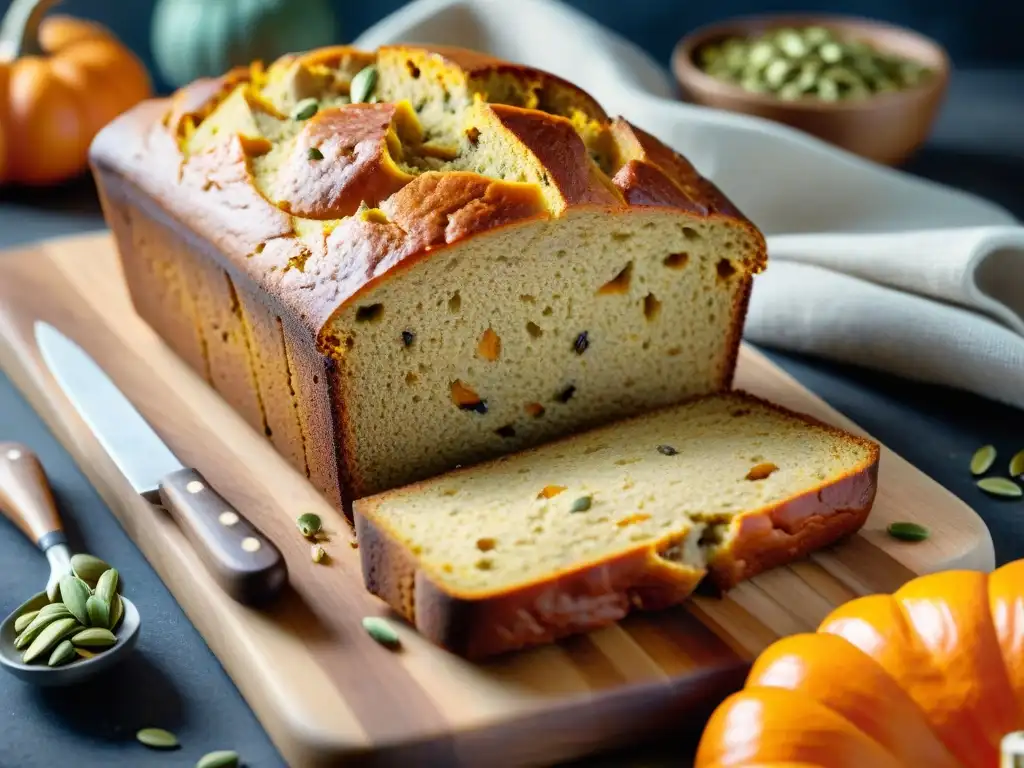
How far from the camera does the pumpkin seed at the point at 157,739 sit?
2.14m

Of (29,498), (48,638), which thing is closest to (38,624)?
(48,638)

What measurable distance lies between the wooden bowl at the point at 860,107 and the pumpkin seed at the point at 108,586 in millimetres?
2669

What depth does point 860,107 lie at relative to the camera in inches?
161

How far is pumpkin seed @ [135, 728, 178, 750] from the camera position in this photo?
84.4 inches

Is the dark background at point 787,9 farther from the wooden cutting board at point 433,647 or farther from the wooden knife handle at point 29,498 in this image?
the wooden knife handle at point 29,498

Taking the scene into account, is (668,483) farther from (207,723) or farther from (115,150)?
(115,150)

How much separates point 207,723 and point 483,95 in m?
1.48

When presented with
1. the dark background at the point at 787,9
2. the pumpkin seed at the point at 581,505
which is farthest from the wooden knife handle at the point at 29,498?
the dark background at the point at 787,9

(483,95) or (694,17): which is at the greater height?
(483,95)

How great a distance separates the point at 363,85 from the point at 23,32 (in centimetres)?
212

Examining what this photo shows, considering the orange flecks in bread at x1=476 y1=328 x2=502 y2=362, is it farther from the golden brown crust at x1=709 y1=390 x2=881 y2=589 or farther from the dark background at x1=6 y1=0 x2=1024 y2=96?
the dark background at x1=6 y1=0 x2=1024 y2=96

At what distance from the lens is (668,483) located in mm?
Result: 2535

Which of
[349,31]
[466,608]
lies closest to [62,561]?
[466,608]

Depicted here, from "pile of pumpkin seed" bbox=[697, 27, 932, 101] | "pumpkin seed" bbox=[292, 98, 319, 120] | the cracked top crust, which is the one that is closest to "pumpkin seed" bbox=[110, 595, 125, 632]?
the cracked top crust
